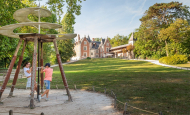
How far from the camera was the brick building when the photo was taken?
276 feet

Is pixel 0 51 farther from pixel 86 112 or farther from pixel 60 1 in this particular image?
pixel 86 112

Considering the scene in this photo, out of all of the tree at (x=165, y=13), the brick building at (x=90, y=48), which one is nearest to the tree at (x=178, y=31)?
the tree at (x=165, y=13)

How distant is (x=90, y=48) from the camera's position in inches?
3413

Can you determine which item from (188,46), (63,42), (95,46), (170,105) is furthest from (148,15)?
(95,46)

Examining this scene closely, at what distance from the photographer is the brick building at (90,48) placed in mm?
84000

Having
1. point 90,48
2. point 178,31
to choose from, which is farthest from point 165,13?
point 90,48

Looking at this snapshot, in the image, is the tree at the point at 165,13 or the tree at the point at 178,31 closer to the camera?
the tree at the point at 178,31

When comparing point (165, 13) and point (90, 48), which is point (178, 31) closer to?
point (165, 13)

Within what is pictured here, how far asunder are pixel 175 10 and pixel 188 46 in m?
9.94

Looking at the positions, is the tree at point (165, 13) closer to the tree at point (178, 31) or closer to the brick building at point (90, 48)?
the tree at point (178, 31)

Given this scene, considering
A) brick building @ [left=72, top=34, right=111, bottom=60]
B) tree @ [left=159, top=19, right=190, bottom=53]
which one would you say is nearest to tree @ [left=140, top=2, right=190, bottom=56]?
tree @ [left=159, top=19, right=190, bottom=53]

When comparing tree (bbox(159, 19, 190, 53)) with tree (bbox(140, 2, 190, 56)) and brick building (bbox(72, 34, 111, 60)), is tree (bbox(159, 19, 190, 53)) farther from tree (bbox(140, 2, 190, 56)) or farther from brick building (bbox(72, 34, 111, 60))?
brick building (bbox(72, 34, 111, 60))

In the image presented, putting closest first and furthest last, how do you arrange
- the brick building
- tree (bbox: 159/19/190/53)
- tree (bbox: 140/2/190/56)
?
tree (bbox: 159/19/190/53), tree (bbox: 140/2/190/56), the brick building

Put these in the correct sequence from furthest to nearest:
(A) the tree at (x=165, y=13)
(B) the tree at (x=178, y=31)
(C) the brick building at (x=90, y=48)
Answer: (C) the brick building at (x=90, y=48), (A) the tree at (x=165, y=13), (B) the tree at (x=178, y=31)
